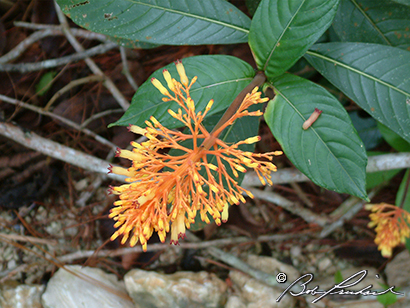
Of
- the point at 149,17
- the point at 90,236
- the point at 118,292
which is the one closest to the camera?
the point at 149,17

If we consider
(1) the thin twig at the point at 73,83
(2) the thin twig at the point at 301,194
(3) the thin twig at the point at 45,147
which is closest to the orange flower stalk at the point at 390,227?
(2) the thin twig at the point at 301,194

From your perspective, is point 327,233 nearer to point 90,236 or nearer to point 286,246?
point 286,246

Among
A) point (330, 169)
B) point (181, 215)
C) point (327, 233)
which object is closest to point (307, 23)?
point (330, 169)

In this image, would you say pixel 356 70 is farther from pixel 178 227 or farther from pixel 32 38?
pixel 32 38

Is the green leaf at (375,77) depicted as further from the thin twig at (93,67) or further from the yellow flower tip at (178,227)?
the thin twig at (93,67)

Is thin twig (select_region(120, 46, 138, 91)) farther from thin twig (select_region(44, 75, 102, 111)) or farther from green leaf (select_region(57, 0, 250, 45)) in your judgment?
green leaf (select_region(57, 0, 250, 45))

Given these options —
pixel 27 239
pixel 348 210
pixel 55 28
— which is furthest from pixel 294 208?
pixel 55 28

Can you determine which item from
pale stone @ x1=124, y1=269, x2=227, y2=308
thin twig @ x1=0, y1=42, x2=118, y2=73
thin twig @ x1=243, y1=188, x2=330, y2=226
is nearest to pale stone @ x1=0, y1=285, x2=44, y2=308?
pale stone @ x1=124, y1=269, x2=227, y2=308
